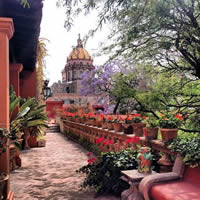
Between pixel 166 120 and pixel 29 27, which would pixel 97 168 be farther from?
pixel 29 27

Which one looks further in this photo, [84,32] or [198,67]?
[198,67]

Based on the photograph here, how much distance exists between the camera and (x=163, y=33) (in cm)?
460

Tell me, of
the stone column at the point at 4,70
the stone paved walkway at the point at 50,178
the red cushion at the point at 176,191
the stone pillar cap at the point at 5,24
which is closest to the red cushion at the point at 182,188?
the red cushion at the point at 176,191

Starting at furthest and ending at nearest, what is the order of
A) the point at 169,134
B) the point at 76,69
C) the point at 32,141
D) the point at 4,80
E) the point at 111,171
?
the point at 76,69
the point at 32,141
the point at 111,171
the point at 169,134
the point at 4,80

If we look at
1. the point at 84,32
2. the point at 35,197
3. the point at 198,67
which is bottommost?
the point at 35,197

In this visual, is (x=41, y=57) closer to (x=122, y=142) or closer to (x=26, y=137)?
(x=26, y=137)

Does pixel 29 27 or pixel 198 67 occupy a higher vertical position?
pixel 29 27

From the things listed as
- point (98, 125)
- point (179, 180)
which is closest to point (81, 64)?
point (98, 125)

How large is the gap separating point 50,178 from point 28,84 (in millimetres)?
6099

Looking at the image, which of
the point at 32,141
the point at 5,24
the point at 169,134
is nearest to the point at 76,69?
the point at 32,141

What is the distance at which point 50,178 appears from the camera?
5320 mm

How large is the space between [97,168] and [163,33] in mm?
2762

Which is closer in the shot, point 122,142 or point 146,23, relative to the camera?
point 146,23

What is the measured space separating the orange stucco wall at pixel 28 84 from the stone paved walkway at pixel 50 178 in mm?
3221
